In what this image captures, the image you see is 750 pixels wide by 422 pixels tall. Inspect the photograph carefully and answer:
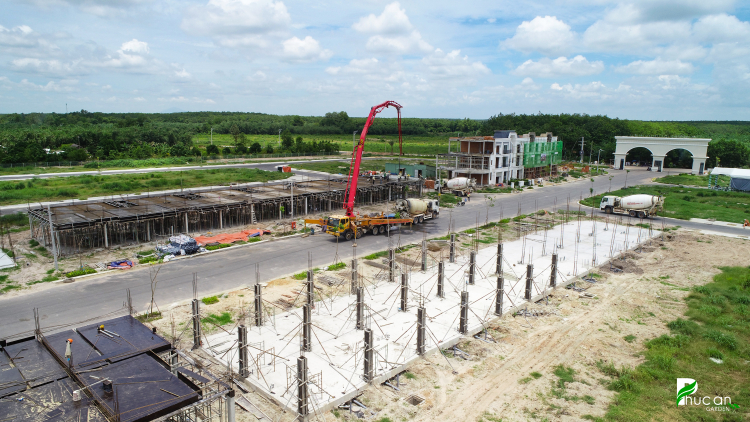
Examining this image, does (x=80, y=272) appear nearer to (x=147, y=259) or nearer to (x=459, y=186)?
(x=147, y=259)

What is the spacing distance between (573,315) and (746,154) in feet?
344

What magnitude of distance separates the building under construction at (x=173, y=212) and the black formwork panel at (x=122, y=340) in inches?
677

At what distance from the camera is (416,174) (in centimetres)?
7419

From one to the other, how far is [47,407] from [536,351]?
16.8 meters

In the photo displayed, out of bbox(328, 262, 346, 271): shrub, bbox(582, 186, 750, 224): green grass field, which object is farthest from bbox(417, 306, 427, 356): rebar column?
bbox(582, 186, 750, 224): green grass field

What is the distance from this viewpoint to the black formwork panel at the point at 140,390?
984cm

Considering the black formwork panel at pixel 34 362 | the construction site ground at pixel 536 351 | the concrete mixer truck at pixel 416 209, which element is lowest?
the construction site ground at pixel 536 351

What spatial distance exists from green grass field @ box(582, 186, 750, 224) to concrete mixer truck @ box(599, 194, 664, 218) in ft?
9.24

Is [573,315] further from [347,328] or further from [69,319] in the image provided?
[69,319]

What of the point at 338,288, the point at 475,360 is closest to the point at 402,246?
the point at 338,288

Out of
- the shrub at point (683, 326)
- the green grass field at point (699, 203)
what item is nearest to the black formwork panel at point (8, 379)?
the shrub at point (683, 326)

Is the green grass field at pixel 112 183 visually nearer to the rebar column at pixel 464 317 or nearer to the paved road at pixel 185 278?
the paved road at pixel 185 278

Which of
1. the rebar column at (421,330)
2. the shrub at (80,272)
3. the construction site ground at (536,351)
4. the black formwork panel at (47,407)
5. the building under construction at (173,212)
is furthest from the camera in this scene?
the building under construction at (173,212)

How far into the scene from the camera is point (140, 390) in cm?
1058
